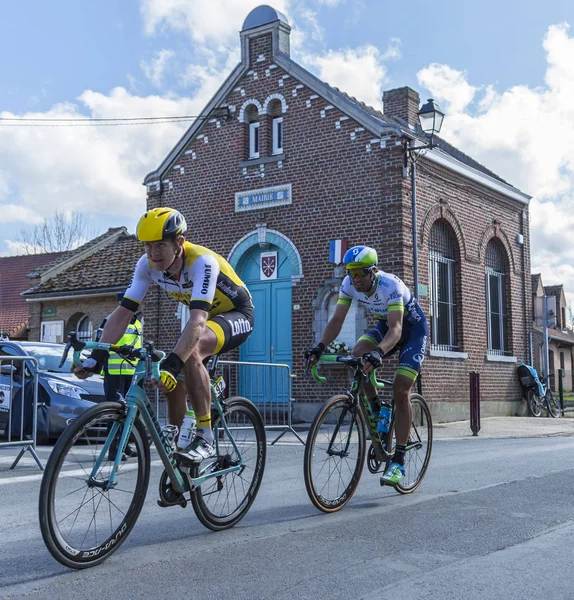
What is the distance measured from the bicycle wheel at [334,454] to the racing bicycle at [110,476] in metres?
0.87

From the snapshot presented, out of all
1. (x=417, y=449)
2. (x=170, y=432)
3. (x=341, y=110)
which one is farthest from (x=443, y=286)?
(x=170, y=432)

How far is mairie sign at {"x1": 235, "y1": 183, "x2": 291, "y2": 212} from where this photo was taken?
1897 cm

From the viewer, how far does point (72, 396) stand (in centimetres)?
1149

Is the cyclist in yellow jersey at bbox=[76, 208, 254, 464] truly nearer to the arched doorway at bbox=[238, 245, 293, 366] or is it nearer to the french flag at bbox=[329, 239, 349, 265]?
the french flag at bbox=[329, 239, 349, 265]

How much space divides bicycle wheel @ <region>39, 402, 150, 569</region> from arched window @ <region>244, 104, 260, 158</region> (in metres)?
16.2

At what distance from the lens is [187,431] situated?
4738mm

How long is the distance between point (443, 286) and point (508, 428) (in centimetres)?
400

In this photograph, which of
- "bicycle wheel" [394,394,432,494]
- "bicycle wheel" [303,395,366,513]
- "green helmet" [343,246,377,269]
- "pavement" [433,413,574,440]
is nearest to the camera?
"bicycle wheel" [303,395,366,513]

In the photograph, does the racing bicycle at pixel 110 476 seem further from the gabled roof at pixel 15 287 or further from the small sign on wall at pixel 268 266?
the gabled roof at pixel 15 287

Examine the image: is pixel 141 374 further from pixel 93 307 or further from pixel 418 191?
pixel 93 307

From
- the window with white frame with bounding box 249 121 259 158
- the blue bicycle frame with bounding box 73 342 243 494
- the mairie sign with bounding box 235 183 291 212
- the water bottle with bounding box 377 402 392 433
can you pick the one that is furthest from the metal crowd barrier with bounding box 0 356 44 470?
the window with white frame with bounding box 249 121 259 158

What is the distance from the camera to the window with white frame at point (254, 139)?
65.5 feet

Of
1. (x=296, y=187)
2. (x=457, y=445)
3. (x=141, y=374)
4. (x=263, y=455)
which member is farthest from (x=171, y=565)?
(x=296, y=187)

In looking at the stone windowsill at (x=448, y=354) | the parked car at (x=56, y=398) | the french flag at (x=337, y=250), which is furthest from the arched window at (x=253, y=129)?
the parked car at (x=56, y=398)
